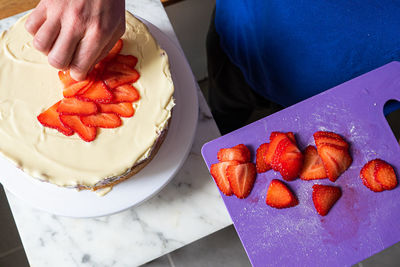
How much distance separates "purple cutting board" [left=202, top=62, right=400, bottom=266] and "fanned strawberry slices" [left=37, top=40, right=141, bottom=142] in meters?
0.22

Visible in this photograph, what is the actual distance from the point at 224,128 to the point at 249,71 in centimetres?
43

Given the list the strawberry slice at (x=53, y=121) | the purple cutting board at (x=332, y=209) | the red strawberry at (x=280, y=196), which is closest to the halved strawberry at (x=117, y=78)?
the strawberry slice at (x=53, y=121)

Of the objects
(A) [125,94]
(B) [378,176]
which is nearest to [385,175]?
(B) [378,176]

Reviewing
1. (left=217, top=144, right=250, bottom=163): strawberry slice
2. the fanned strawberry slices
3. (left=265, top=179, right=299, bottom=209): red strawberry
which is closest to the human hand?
the fanned strawberry slices

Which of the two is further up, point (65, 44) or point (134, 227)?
point (65, 44)

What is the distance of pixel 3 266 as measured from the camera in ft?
5.16

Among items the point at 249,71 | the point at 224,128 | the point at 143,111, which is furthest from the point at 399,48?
the point at 224,128

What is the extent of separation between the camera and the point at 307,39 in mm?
833

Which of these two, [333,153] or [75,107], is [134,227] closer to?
[75,107]

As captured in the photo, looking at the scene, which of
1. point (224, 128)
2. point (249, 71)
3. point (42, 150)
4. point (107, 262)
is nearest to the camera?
point (42, 150)

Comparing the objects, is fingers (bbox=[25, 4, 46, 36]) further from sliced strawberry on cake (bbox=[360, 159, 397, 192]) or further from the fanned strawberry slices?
sliced strawberry on cake (bbox=[360, 159, 397, 192])

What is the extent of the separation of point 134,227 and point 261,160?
14.3 inches

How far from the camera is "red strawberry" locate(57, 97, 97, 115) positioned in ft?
2.54

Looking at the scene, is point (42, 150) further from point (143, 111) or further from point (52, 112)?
point (143, 111)
